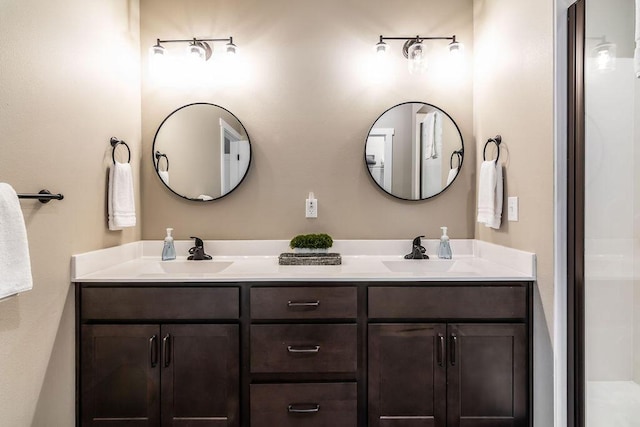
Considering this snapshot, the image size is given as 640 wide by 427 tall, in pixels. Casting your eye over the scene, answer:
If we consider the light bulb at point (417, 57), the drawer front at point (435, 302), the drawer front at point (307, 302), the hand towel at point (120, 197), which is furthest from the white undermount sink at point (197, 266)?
the light bulb at point (417, 57)

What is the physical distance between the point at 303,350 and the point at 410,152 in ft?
4.35

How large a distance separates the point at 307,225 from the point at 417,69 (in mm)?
1153

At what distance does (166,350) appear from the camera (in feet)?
4.93

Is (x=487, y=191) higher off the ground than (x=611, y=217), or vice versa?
(x=487, y=191)

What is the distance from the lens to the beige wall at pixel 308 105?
83.1 inches

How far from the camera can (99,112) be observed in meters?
1.71

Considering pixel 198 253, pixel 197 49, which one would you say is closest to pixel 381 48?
pixel 197 49

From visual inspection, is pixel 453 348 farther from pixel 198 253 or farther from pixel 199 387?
pixel 198 253

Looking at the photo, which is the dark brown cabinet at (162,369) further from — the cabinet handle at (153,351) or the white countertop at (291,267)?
the white countertop at (291,267)

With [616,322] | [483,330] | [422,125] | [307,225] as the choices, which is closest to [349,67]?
[422,125]

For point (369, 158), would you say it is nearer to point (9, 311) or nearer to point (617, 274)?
point (617, 274)

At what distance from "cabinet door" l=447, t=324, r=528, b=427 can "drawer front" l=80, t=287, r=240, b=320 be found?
3.36ft

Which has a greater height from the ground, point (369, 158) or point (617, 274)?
point (369, 158)

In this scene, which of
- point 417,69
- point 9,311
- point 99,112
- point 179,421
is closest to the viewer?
point 9,311
